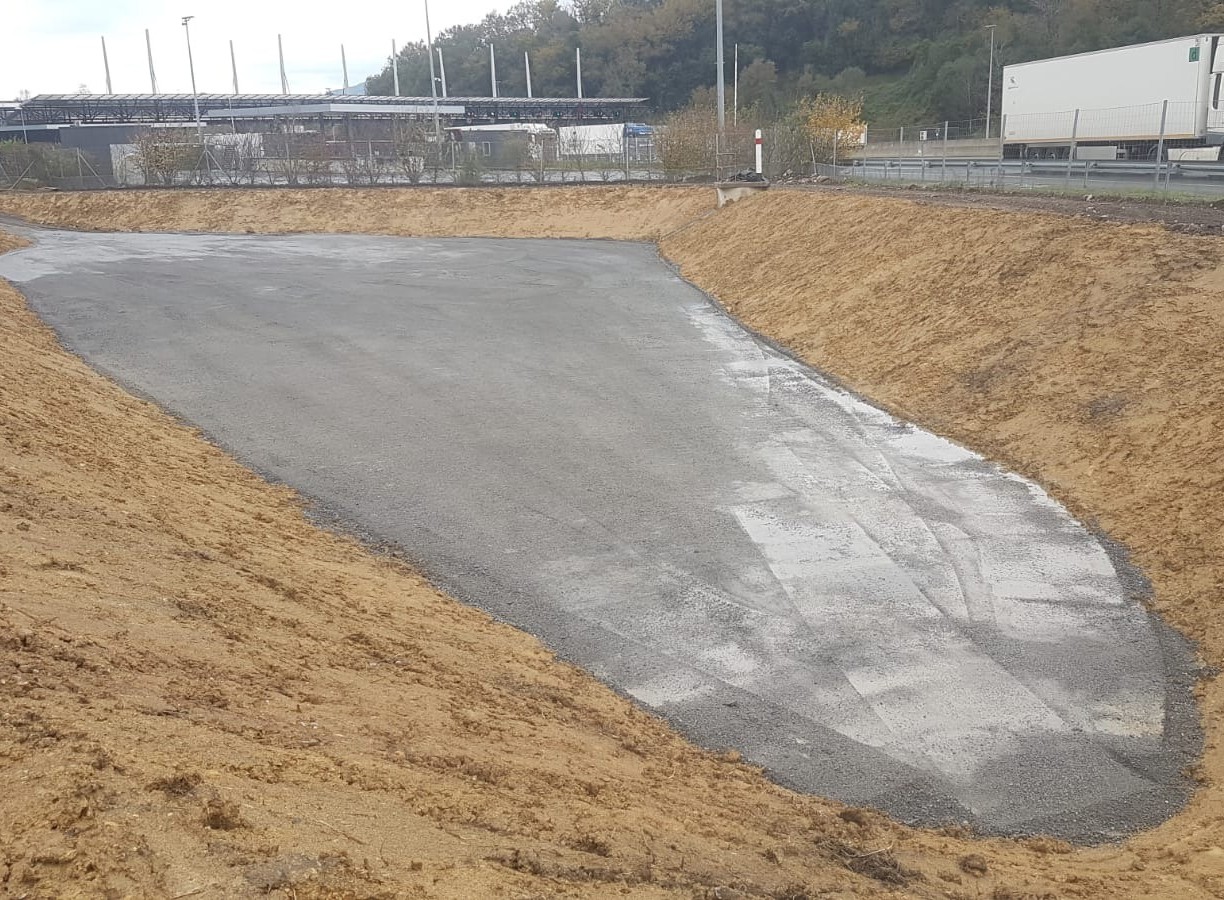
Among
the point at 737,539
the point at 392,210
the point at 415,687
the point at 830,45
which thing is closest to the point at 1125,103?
the point at 392,210

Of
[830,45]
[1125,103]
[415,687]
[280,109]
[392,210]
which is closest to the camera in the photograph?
[415,687]

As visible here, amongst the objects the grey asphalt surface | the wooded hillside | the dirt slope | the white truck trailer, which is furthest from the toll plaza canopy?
the grey asphalt surface

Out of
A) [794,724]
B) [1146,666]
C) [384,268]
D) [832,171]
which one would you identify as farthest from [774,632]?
[832,171]

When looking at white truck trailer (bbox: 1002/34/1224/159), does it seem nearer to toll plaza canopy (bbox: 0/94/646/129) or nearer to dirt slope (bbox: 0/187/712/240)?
dirt slope (bbox: 0/187/712/240)

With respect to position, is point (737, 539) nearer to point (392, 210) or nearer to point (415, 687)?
point (415, 687)

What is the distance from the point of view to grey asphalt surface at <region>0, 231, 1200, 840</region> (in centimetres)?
732

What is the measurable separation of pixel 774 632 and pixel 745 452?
479cm

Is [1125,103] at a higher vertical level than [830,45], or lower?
lower

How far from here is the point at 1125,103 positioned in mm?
34969

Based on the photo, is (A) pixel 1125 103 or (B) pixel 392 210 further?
(B) pixel 392 210

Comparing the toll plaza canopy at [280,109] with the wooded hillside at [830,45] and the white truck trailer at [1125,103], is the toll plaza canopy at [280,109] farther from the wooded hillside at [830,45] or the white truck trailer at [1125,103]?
the white truck trailer at [1125,103]

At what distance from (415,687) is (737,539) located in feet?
15.2

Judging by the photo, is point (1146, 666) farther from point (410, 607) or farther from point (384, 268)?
point (384, 268)

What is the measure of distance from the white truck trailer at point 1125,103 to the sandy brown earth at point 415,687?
16.7 m
